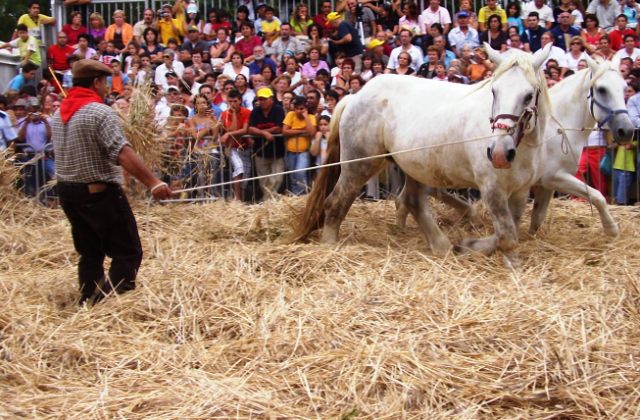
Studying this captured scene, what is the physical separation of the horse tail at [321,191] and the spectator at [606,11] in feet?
21.4

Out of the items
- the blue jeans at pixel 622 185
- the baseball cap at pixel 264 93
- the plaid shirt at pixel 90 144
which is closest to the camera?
the plaid shirt at pixel 90 144

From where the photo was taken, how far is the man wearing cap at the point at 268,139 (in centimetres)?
1085

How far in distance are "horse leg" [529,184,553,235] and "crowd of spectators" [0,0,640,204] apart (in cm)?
140

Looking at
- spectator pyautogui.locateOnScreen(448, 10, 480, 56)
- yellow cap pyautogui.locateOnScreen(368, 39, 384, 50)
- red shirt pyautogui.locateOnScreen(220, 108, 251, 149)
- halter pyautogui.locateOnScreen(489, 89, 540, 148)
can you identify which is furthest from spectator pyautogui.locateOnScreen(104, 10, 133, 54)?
halter pyautogui.locateOnScreen(489, 89, 540, 148)

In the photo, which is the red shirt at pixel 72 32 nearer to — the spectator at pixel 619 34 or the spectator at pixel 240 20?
the spectator at pixel 240 20

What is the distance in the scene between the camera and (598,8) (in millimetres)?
13992

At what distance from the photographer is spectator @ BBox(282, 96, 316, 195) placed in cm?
1086

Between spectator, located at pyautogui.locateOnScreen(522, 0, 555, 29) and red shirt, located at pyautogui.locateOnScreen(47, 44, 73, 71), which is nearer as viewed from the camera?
spectator, located at pyautogui.locateOnScreen(522, 0, 555, 29)

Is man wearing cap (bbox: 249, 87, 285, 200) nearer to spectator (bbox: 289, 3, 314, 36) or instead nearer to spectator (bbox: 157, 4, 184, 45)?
spectator (bbox: 289, 3, 314, 36)

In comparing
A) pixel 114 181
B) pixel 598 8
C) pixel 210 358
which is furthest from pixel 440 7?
pixel 210 358

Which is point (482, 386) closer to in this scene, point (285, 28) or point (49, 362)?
point (49, 362)

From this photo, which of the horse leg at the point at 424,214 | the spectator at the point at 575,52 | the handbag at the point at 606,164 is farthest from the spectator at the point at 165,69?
the handbag at the point at 606,164

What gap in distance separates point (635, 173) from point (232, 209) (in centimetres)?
417

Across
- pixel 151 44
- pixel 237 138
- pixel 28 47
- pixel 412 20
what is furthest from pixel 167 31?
pixel 237 138
